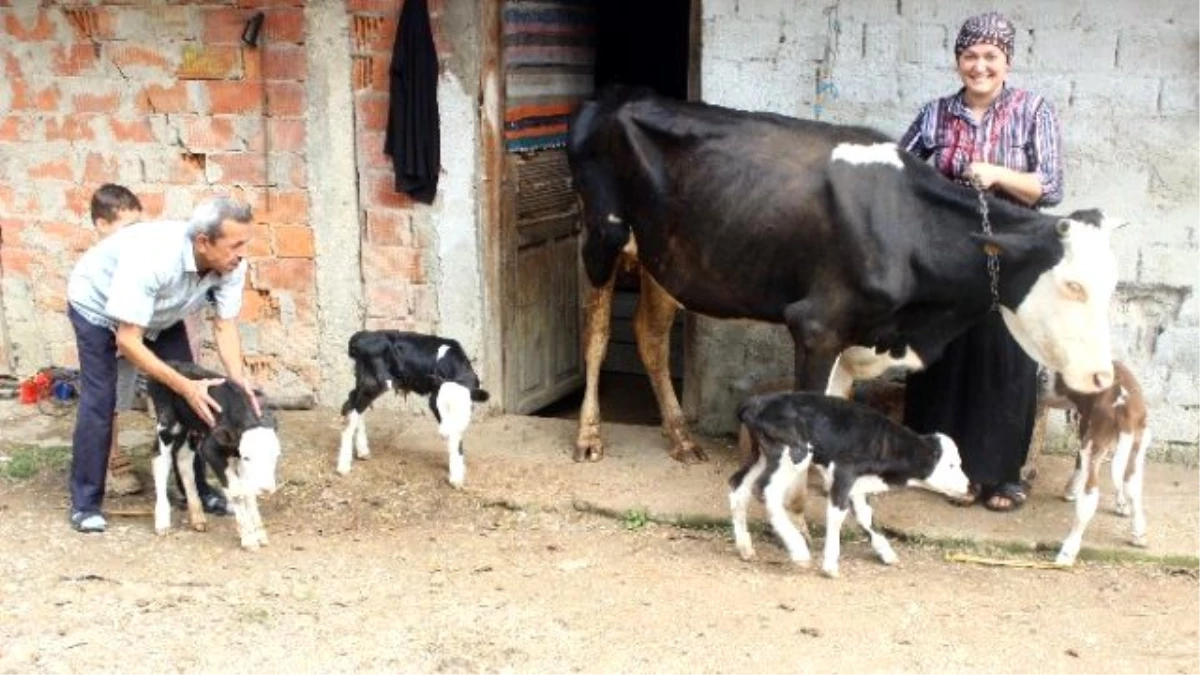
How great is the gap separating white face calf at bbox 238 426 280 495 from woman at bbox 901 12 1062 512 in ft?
9.54

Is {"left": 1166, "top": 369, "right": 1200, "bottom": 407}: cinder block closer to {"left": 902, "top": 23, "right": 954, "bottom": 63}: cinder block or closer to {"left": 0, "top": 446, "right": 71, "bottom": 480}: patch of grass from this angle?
{"left": 902, "top": 23, "right": 954, "bottom": 63}: cinder block

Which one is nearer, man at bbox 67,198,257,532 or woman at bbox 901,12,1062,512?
man at bbox 67,198,257,532

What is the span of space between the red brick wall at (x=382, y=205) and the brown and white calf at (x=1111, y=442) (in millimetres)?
3420

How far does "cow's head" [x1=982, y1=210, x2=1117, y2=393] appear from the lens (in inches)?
184

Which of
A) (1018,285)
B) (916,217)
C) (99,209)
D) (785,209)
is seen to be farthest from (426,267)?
(1018,285)

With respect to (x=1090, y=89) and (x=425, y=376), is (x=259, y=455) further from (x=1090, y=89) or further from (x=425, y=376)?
(x=1090, y=89)

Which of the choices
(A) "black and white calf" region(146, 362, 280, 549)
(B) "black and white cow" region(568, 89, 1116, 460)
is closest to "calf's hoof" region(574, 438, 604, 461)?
(B) "black and white cow" region(568, 89, 1116, 460)

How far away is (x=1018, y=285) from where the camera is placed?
4863mm

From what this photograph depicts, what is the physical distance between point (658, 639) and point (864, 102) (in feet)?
10.0

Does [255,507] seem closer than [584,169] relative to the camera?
Yes

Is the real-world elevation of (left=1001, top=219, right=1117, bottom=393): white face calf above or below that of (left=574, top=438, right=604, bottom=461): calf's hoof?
above

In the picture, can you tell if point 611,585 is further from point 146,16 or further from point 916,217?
point 146,16

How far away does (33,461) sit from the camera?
6.39m

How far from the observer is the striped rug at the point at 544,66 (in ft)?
22.2
